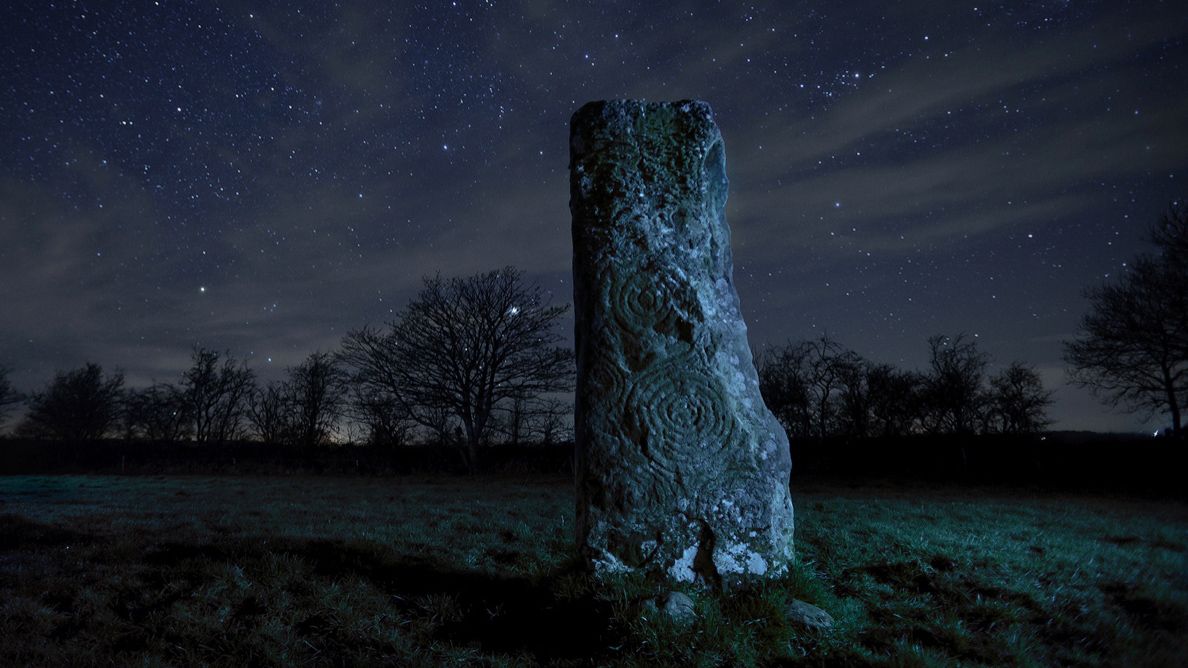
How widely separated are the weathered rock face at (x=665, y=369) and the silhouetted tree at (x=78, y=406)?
41.2 meters

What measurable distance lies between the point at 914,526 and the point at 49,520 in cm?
1131

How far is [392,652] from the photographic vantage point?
12.6 ft

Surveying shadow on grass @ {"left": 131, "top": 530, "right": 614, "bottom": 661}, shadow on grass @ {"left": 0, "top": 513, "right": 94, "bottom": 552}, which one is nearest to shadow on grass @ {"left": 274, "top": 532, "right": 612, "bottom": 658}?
shadow on grass @ {"left": 131, "top": 530, "right": 614, "bottom": 661}

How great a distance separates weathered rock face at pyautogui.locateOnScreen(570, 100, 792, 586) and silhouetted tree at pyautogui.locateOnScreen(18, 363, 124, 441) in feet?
135

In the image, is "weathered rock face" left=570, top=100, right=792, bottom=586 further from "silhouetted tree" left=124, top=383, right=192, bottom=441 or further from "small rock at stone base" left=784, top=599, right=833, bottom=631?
"silhouetted tree" left=124, top=383, right=192, bottom=441

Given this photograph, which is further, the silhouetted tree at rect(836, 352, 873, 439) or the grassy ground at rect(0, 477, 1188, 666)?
the silhouetted tree at rect(836, 352, 873, 439)

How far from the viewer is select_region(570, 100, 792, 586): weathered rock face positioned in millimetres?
4926

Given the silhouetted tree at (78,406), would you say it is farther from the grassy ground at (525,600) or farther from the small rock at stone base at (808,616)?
the small rock at stone base at (808,616)

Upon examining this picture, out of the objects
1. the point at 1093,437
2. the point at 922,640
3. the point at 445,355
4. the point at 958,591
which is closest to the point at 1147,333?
the point at 1093,437

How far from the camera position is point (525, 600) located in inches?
183

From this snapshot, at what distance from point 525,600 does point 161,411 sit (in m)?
38.8

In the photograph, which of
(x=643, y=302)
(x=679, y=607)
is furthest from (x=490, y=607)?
(x=643, y=302)

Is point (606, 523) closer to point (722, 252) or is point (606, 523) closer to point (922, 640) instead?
point (922, 640)

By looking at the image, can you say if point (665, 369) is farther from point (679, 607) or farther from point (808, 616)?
point (808, 616)
